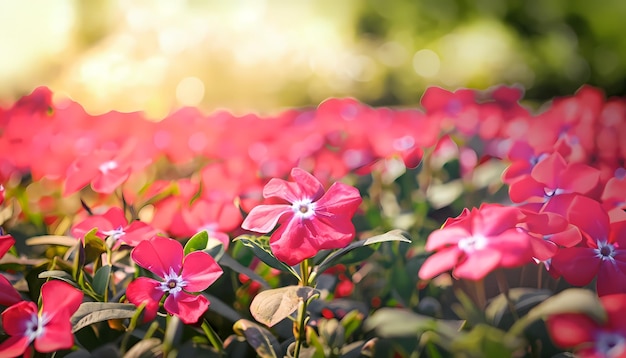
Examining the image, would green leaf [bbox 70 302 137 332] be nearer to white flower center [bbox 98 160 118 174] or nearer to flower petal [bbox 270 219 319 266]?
flower petal [bbox 270 219 319 266]

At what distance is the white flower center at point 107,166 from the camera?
0.84m

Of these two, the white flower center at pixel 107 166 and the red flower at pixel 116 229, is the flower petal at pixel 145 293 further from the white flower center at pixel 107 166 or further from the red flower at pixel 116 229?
the white flower center at pixel 107 166

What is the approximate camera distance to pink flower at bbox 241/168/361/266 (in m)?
0.62

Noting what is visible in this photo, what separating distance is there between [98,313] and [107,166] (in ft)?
1.01

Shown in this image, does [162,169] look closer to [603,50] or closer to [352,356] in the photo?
[352,356]

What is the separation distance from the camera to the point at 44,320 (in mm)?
580

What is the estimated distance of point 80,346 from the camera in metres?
0.64

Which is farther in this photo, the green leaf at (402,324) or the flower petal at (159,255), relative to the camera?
the flower petal at (159,255)

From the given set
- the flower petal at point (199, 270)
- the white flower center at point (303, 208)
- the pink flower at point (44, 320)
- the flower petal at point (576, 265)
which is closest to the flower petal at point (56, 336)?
the pink flower at point (44, 320)

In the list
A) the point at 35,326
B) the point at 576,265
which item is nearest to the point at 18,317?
the point at 35,326

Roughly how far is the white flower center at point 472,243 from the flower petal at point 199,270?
0.24 meters

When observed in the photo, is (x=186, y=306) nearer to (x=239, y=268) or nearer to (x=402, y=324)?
(x=239, y=268)

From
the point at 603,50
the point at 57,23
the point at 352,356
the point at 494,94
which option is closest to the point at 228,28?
the point at 57,23

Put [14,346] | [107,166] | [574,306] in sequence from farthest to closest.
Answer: [107,166]
[14,346]
[574,306]
